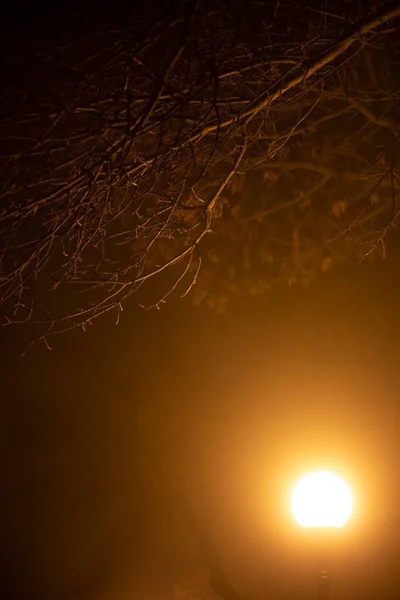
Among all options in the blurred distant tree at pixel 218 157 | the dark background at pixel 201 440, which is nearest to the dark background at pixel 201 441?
the dark background at pixel 201 440

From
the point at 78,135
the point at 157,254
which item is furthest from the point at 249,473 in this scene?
the point at 78,135

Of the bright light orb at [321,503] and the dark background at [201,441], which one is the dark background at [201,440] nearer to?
the dark background at [201,441]

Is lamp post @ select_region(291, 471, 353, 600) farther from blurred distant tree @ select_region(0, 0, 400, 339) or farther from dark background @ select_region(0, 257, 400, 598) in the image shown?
blurred distant tree @ select_region(0, 0, 400, 339)

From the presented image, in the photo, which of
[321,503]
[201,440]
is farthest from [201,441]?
[321,503]

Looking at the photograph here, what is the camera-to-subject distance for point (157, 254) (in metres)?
6.60

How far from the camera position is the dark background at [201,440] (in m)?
Answer: 6.02

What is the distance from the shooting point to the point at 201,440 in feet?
21.1

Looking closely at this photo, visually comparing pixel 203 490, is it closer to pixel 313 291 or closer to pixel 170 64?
pixel 313 291

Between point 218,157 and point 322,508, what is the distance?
89.9 inches

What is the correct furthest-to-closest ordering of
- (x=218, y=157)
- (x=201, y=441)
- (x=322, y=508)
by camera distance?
(x=201, y=441) → (x=322, y=508) → (x=218, y=157)

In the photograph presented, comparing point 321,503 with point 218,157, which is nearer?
point 218,157

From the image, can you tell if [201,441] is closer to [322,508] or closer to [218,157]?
[322,508]

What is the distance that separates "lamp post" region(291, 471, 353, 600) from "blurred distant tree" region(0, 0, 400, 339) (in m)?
1.56

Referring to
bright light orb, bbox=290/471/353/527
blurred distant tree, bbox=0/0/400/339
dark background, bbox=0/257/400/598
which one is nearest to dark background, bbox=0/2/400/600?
dark background, bbox=0/257/400/598
